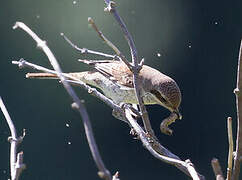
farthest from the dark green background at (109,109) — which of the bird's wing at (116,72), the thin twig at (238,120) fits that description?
the thin twig at (238,120)

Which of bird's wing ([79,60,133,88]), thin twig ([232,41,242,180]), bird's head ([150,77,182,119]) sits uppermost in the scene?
bird's wing ([79,60,133,88])

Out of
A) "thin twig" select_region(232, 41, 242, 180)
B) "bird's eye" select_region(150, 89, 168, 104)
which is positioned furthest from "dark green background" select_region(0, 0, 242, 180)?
"thin twig" select_region(232, 41, 242, 180)

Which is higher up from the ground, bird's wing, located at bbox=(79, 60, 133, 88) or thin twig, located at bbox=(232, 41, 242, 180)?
bird's wing, located at bbox=(79, 60, 133, 88)

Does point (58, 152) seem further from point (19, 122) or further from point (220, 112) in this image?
point (220, 112)

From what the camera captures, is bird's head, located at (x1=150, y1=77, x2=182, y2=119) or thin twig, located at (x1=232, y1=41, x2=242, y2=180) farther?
bird's head, located at (x1=150, y1=77, x2=182, y2=119)

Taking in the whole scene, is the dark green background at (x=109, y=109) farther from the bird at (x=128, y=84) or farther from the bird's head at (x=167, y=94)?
the bird's head at (x=167, y=94)

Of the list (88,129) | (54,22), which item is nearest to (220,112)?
(54,22)

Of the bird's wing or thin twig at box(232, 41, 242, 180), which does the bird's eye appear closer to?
the bird's wing
